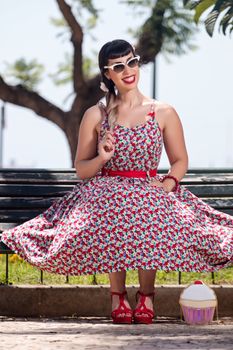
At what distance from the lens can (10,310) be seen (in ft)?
22.1

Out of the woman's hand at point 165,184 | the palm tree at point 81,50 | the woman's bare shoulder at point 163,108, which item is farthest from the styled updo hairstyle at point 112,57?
the palm tree at point 81,50

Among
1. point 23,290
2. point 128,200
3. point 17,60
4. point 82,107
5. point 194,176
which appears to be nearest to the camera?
point 128,200

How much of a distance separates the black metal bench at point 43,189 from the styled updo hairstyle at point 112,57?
1257 millimetres

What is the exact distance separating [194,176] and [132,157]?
1.66 meters

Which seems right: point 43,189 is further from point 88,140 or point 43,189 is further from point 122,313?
point 122,313

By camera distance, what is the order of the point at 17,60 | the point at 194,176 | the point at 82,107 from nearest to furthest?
the point at 194,176 < the point at 82,107 < the point at 17,60

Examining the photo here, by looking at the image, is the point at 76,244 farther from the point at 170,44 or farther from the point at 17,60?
the point at 17,60

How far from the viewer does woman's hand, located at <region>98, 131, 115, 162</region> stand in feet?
18.4

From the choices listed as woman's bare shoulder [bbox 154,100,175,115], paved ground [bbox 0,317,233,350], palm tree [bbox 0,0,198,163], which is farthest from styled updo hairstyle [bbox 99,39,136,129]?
palm tree [bbox 0,0,198,163]

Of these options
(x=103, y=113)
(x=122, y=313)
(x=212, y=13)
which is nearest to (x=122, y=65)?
(x=103, y=113)

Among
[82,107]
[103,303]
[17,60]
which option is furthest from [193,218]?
[17,60]

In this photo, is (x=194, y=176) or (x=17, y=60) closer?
(x=194, y=176)

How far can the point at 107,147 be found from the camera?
568 centimetres

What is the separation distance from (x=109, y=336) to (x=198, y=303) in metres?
1.02
